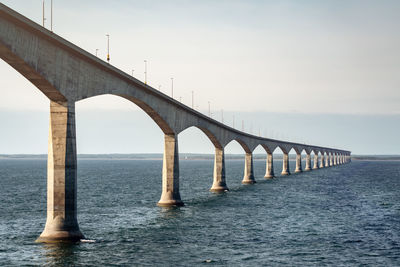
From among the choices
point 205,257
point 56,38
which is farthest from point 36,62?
point 205,257

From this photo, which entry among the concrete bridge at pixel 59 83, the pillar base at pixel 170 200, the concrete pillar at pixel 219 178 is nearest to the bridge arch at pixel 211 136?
the concrete pillar at pixel 219 178

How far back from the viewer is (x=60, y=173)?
1160 inches

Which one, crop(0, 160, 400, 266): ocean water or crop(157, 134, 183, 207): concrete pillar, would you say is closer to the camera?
Result: crop(0, 160, 400, 266): ocean water

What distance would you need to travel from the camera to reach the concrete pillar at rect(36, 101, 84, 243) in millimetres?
29406

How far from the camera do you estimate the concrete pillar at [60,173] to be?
29.4 m

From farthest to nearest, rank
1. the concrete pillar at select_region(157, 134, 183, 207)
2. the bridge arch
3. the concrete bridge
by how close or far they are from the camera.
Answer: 1. the bridge arch
2. the concrete pillar at select_region(157, 134, 183, 207)
3. the concrete bridge

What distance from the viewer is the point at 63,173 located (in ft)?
96.6

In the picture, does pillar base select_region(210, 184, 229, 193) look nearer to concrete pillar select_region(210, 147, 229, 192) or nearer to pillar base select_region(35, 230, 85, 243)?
concrete pillar select_region(210, 147, 229, 192)

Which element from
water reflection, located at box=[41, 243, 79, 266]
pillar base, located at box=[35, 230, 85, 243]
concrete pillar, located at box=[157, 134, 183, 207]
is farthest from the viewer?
concrete pillar, located at box=[157, 134, 183, 207]

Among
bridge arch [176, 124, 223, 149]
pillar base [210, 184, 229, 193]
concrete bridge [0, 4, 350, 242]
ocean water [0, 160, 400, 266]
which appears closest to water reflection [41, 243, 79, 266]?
ocean water [0, 160, 400, 266]

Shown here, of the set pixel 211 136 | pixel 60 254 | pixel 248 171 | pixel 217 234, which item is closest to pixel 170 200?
pixel 217 234

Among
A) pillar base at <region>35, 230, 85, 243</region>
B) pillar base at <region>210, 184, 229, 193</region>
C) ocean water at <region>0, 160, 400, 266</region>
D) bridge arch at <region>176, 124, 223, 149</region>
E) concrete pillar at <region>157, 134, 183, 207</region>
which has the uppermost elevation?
bridge arch at <region>176, 124, 223, 149</region>

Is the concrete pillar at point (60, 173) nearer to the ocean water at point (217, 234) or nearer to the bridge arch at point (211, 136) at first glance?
the ocean water at point (217, 234)

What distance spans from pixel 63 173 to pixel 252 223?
1879 centimetres
